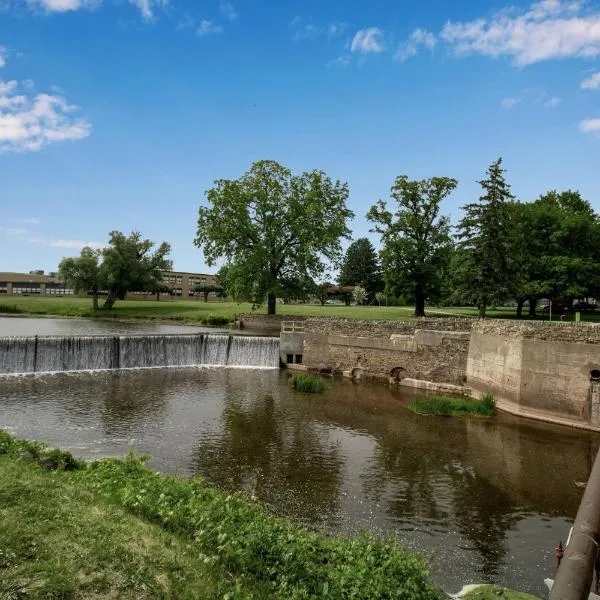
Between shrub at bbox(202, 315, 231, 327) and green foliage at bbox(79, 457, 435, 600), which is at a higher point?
shrub at bbox(202, 315, 231, 327)

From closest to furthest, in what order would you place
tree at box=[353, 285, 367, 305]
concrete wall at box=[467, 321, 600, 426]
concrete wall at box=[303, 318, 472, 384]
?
concrete wall at box=[467, 321, 600, 426], concrete wall at box=[303, 318, 472, 384], tree at box=[353, 285, 367, 305]

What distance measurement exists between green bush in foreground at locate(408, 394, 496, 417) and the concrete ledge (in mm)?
3811

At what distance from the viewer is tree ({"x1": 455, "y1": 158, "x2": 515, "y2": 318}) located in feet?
116

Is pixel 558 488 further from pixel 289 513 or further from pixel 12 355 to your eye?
pixel 12 355

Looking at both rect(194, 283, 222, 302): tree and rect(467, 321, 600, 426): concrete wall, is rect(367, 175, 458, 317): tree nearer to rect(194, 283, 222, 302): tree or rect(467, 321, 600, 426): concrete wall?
rect(467, 321, 600, 426): concrete wall

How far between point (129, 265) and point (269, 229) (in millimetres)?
23481

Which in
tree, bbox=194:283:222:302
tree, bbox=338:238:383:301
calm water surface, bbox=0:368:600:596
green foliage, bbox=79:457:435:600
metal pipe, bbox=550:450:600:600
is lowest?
calm water surface, bbox=0:368:600:596

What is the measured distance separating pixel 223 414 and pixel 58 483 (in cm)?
1039

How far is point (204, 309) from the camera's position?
59.2 m

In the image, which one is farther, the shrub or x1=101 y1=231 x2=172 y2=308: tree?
x1=101 y1=231 x2=172 y2=308: tree

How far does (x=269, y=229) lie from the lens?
45.9 metres

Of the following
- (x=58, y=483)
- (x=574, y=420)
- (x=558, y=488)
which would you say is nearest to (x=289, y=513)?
(x=58, y=483)

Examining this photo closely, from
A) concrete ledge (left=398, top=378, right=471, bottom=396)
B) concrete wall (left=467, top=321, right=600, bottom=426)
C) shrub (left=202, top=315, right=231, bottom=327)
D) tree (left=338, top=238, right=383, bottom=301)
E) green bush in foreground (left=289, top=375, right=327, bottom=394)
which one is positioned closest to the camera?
concrete wall (left=467, top=321, right=600, bottom=426)

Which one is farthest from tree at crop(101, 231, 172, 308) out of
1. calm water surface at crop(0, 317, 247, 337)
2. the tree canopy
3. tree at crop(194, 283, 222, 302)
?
tree at crop(194, 283, 222, 302)
